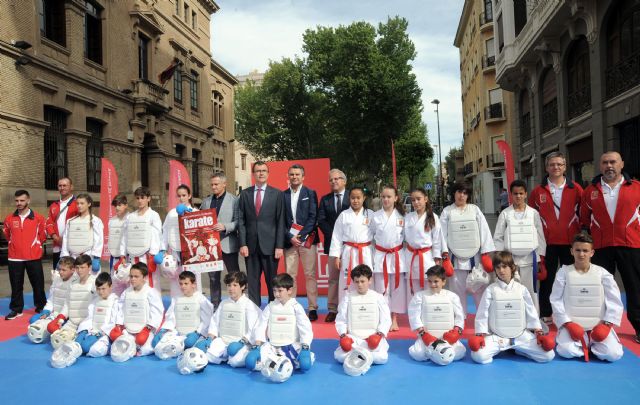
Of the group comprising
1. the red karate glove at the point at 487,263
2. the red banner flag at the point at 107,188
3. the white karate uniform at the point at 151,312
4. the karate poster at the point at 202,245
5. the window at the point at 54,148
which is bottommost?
the white karate uniform at the point at 151,312

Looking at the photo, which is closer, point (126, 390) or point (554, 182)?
point (126, 390)

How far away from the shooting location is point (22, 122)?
13.9m

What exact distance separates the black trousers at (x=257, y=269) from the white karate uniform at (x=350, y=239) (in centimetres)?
85

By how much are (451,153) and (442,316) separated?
79557mm

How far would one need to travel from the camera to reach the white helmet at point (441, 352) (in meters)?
4.37

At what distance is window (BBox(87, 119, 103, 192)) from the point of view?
17.3m

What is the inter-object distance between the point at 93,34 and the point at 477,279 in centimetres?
1853

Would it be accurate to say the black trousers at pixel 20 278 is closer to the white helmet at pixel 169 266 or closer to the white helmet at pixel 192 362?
the white helmet at pixel 169 266

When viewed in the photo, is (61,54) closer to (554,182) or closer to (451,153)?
(554,182)

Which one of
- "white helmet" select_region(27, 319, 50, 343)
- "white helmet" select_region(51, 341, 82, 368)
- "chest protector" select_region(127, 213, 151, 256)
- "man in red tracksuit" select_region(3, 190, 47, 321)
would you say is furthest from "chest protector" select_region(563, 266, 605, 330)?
"man in red tracksuit" select_region(3, 190, 47, 321)

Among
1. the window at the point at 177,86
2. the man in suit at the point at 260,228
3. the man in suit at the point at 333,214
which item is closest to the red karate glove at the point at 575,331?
the man in suit at the point at 333,214

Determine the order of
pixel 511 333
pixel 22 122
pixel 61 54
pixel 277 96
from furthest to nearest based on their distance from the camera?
pixel 277 96
pixel 61 54
pixel 22 122
pixel 511 333

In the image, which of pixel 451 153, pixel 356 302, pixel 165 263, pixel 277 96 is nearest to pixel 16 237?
pixel 165 263

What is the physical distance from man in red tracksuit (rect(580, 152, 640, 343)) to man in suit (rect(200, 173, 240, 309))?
4.42 m
